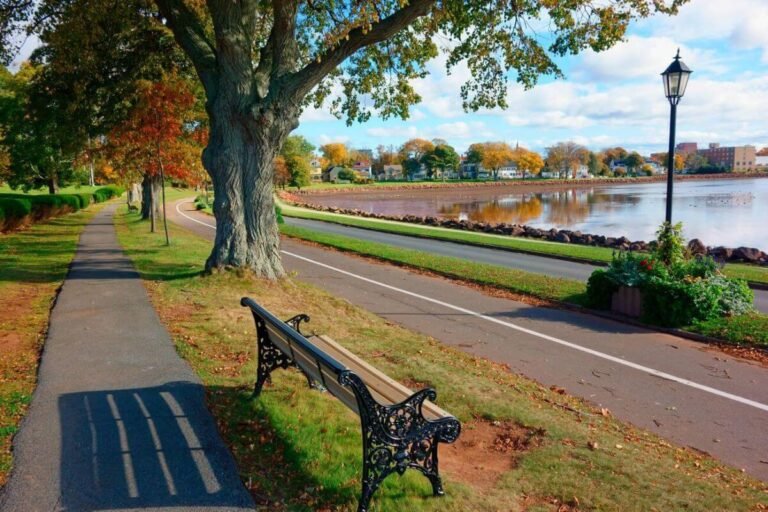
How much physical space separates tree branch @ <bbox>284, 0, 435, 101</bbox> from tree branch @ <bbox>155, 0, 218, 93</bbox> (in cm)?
190

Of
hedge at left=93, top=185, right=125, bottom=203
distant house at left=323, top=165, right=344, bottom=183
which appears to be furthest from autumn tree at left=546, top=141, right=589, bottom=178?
hedge at left=93, top=185, right=125, bottom=203

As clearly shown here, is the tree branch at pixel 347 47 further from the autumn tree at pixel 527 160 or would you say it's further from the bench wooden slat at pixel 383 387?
the autumn tree at pixel 527 160

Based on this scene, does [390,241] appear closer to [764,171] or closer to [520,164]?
[520,164]

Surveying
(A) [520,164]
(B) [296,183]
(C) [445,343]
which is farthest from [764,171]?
(C) [445,343]

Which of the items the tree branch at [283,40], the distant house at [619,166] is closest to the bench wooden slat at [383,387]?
the tree branch at [283,40]

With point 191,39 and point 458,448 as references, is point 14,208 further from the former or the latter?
point 458,448

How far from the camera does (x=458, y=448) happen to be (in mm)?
5188

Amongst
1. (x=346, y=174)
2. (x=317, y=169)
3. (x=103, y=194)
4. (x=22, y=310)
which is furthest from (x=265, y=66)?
(x=317, y=169)

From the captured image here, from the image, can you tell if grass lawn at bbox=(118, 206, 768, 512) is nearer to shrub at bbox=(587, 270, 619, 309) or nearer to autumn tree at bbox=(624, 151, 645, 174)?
shrub at bbox=(587, 270, 619, 309)

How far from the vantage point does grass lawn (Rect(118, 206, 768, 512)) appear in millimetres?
4180

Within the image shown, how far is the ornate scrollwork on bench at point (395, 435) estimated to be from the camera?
3.85 metres

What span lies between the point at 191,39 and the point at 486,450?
34.3 feet

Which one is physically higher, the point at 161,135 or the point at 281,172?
the point at 281,172

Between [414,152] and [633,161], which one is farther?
[633,161]
